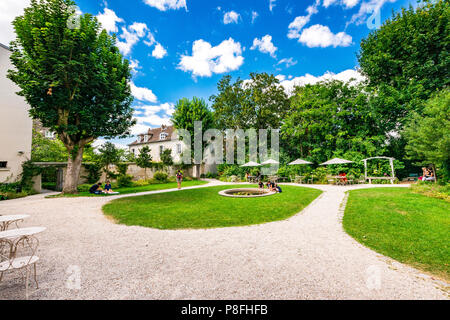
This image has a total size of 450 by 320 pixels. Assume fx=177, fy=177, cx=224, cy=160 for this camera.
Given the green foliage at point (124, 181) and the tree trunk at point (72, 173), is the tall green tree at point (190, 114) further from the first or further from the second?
the tree trunk at point (72, 173)

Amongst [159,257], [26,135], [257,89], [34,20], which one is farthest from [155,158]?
[159,257]

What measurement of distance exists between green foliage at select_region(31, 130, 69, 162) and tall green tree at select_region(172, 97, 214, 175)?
14.4 metres

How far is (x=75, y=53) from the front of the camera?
37.2 ft

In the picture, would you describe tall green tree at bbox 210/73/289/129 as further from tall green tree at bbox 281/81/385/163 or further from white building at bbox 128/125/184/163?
white building at bbox 128/125/184/163

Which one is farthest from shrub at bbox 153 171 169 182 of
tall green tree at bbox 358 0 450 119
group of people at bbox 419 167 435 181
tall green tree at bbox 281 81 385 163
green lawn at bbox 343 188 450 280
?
tall green tree at bbox 358 0 450 119

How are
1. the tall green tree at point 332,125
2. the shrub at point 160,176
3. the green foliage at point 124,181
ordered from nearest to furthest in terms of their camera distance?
the green foliage at point 124,181
the tall green tree at point 332,125
the shrub at point 160,176

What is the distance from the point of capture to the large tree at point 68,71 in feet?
34.9

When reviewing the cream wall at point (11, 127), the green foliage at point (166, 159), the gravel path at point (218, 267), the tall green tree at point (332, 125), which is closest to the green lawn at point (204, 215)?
the gravel path at point (218, 267)

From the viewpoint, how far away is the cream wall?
13406mm

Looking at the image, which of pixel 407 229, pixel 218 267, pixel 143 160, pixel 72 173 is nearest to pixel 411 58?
pixel 407 229

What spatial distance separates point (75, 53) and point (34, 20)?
269 cm

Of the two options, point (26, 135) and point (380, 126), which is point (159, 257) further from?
point (380, 126)

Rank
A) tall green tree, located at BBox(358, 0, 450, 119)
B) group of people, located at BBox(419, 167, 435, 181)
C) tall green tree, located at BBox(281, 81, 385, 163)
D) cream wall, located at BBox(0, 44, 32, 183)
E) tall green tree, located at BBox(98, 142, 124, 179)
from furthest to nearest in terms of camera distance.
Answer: tall green tree, located at BBox(281, 81, 385, 163) < tall green tree, located at BBox(98, 142, 124, 179) < tall green tree, located at BBox(358, 0, 450, 119) < group of people, located at BBox(419, 167, 435, 181) < cream wall, located at BBox(0, 44, 32, 183)

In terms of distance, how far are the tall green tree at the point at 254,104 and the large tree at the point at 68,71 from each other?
16.9 m
